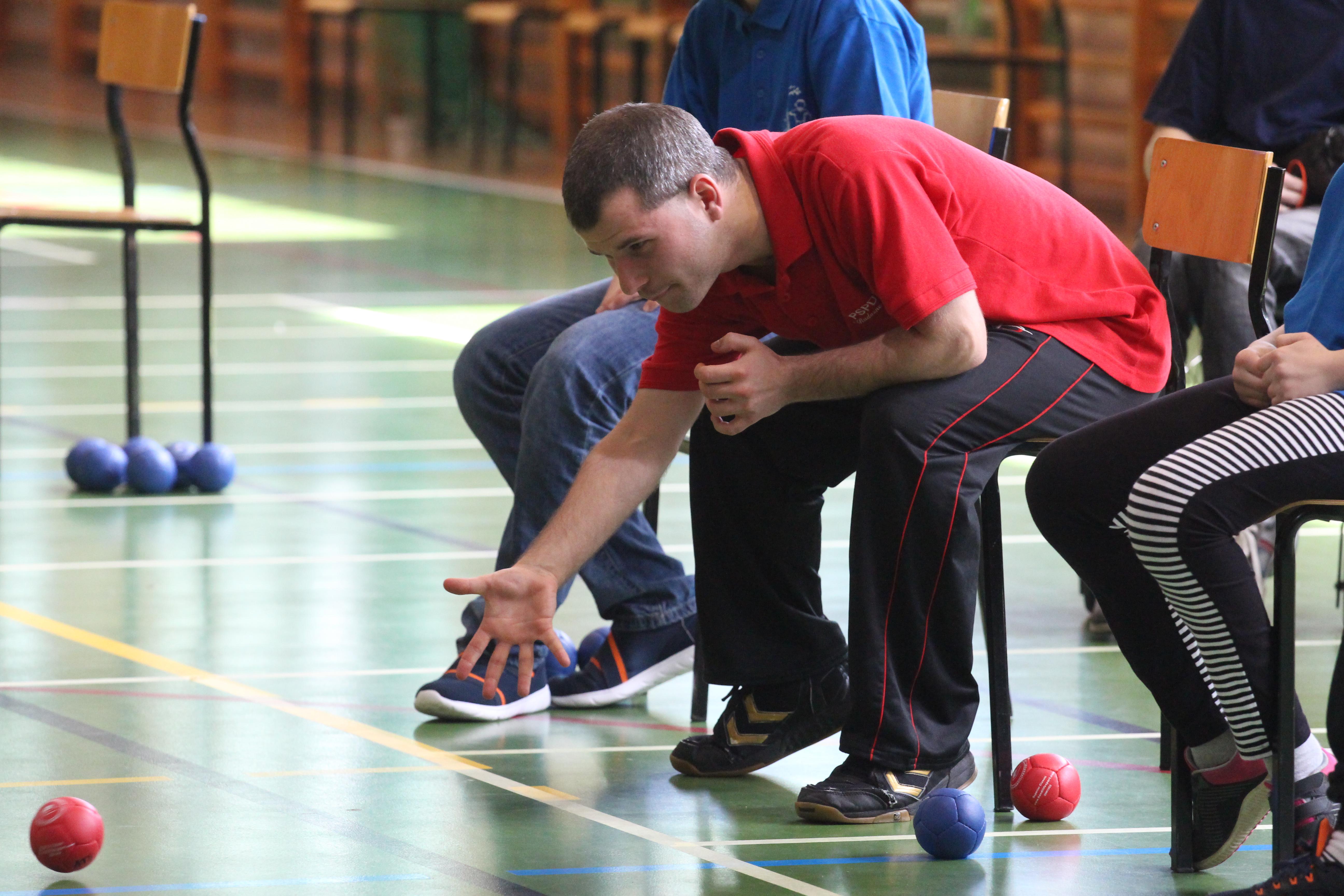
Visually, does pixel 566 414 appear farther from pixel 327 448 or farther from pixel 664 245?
pixel 327 448

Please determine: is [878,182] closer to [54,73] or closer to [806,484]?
Result: [806,484]

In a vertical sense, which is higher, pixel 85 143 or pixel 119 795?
pixel 119 795

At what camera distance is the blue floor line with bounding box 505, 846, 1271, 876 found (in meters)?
2.49

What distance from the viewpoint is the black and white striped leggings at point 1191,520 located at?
227cm

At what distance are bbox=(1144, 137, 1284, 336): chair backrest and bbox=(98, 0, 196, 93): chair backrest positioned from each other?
267 cm

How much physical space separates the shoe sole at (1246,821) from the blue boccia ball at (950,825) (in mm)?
260

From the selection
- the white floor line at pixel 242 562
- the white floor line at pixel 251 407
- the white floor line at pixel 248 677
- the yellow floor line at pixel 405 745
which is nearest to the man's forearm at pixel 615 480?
the yellow floor line at pixel 405 745

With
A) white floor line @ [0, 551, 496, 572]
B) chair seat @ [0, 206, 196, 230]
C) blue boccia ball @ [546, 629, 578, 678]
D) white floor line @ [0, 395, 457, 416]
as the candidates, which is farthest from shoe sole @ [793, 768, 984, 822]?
white floor line @ [0, 395, 457, 416]

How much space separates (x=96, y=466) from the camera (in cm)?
478

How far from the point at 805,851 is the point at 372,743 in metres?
0.74

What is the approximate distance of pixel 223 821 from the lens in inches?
105

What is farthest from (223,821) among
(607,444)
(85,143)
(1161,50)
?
(85,143)

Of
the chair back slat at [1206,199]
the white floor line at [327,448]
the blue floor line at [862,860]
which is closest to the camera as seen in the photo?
the blue floor line at [862,860]

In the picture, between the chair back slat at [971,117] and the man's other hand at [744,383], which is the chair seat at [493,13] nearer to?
the chair back slat at [971,117]
